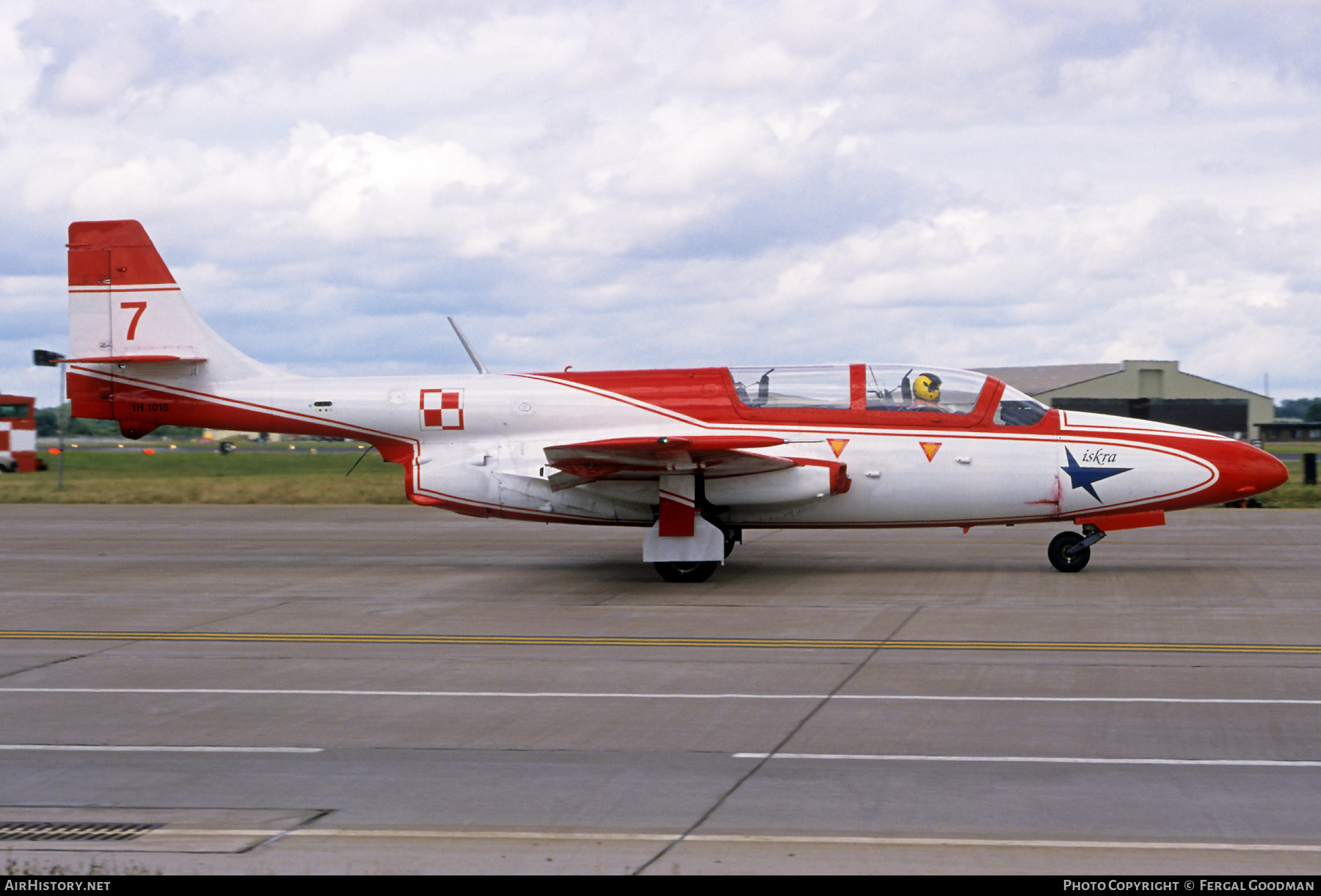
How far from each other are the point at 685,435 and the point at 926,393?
314cm

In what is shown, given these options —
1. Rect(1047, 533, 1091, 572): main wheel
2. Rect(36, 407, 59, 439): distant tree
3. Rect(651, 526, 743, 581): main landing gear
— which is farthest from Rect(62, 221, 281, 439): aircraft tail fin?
Rect(36, 407, 59, 439): distant tree

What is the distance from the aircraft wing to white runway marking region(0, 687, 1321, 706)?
5.76m

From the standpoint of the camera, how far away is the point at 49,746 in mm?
7562

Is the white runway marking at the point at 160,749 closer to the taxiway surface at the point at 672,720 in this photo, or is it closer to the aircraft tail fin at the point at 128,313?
the taxiway surface at the point at 672,720

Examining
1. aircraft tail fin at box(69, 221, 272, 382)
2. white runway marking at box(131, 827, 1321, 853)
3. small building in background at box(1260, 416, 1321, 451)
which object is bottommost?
small building in background at box(1260, 416, 1321, 451)

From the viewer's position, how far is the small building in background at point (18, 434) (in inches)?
1871

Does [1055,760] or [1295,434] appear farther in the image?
[1295,434]

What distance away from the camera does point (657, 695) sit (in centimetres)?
898

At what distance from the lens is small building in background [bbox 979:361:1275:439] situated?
A: 1912 inches

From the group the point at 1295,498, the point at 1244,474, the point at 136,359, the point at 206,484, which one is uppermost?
the point at 136,359

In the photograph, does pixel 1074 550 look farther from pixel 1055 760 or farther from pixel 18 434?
pixel 18 434

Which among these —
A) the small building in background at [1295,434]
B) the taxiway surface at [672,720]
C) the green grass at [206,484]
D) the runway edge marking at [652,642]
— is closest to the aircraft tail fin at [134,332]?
the taxiway surface at [672,720]

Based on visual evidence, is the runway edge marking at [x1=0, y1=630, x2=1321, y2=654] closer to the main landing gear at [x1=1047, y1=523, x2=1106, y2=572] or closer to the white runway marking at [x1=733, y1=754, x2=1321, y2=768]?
the white runway marking at [x1=733, y1=754, x2=1321, y2=768]

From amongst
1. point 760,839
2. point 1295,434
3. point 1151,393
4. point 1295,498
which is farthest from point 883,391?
→ point 1295,434
